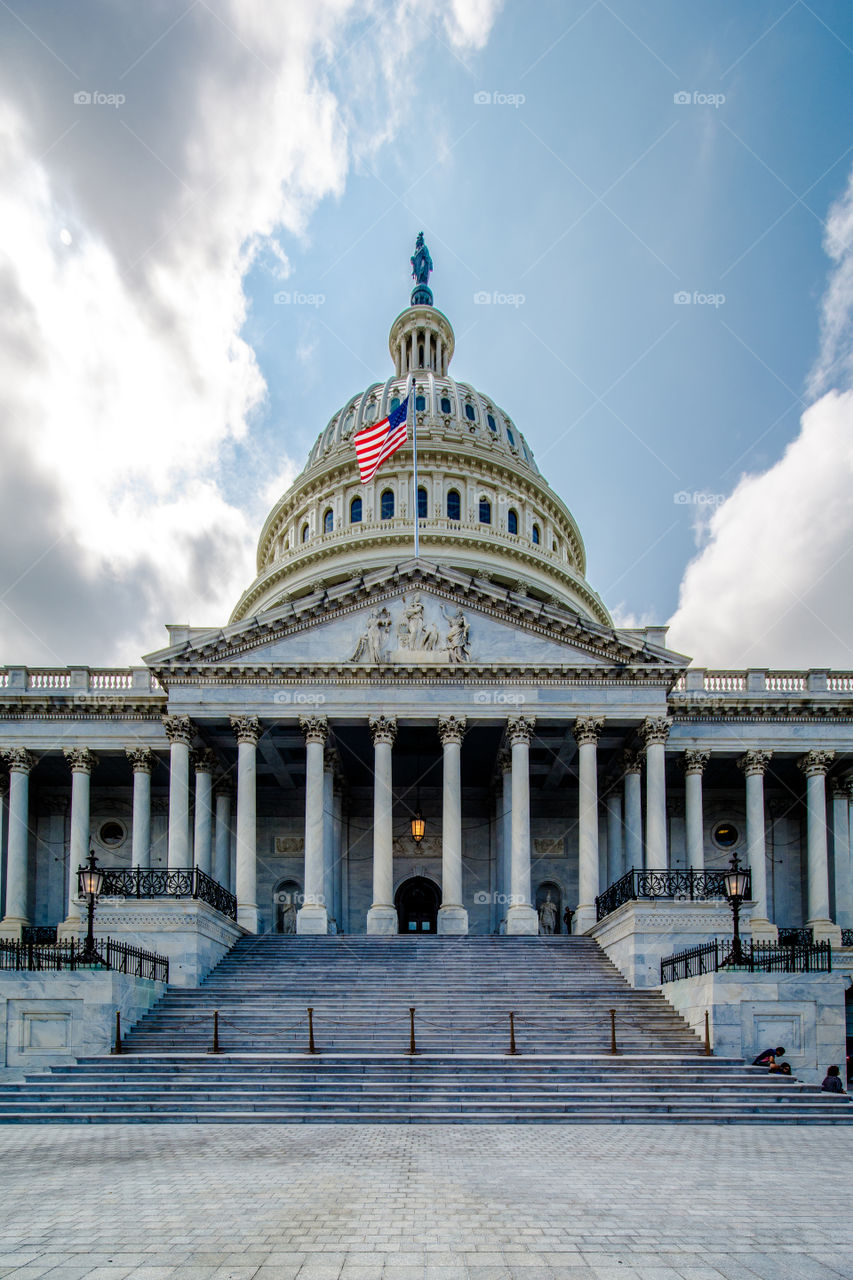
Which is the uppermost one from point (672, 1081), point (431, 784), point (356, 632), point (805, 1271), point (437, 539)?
point (437, 539)

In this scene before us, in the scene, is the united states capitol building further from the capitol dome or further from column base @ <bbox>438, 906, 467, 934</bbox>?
the capitol dome

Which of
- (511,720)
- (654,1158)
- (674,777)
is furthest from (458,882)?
(654,1158)

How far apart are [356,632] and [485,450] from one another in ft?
109

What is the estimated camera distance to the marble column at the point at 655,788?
37.7 metres

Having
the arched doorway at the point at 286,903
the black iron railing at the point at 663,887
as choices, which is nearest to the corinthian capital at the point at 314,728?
the arched doorway at the point at 286,903

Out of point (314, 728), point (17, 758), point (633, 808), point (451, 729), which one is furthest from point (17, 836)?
point (633, 808)

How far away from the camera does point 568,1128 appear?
1783cm

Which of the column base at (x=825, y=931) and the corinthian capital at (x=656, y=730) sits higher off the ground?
the corinthian capital at (x=656, y=730)

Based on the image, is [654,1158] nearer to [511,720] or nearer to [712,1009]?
[712,1009]

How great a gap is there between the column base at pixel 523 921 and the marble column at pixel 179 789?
40.1 feet

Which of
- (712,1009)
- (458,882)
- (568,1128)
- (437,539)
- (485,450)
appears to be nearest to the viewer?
(568,1128)

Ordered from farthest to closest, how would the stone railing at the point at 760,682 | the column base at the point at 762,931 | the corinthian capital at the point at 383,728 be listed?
the stone railing at the point at 760,682 → the column base at the point at 762,931 → the corinthian capital at the point at 383,728

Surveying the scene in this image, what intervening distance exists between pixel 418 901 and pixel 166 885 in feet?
62.9

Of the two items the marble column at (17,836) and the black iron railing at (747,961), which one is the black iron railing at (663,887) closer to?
the black iron railing at (747,961)
